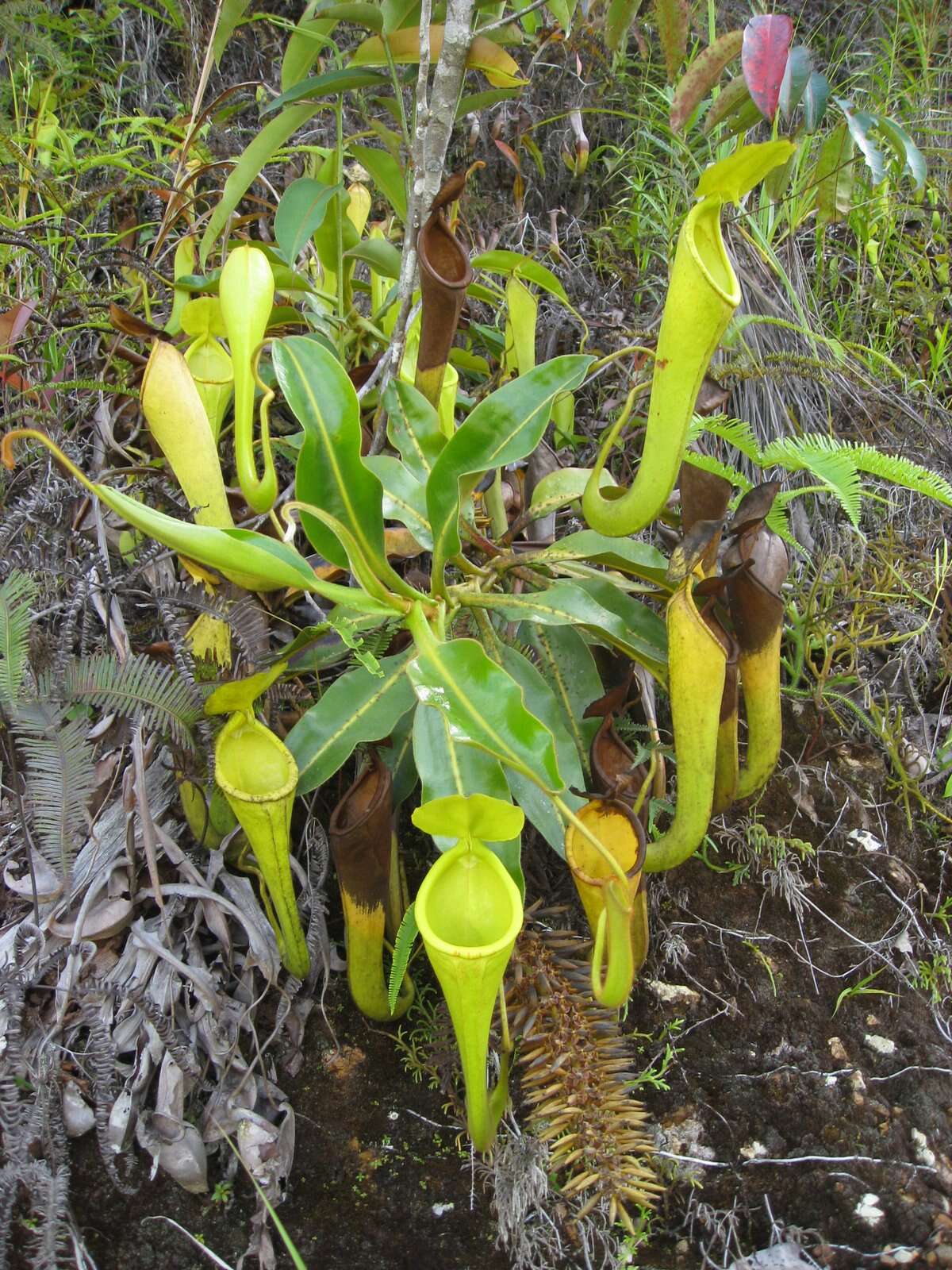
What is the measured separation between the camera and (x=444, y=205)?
1.06 meters

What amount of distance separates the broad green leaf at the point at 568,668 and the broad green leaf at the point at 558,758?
27mm

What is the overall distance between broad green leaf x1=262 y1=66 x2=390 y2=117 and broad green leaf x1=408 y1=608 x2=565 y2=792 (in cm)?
88

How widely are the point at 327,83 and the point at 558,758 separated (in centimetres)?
104

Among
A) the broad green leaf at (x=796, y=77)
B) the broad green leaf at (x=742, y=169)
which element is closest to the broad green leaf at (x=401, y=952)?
the broad green leaf at (x=742, y=169)

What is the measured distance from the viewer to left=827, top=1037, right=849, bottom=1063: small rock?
3.94 ft

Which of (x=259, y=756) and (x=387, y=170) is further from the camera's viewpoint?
(x=387, y=170)

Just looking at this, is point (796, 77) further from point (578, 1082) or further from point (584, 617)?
point (578, 1082)

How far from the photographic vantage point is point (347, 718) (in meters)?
1.06

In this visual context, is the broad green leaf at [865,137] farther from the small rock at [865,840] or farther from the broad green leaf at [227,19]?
the small rock at [865,840]

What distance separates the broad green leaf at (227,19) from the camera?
1313 millimetres

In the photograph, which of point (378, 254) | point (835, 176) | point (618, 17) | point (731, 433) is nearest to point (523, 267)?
point (378, 254)

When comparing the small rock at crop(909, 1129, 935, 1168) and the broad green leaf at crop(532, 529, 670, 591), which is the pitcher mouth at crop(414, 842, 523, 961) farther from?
the small rock at crop(909, 1129, 935, 1168)

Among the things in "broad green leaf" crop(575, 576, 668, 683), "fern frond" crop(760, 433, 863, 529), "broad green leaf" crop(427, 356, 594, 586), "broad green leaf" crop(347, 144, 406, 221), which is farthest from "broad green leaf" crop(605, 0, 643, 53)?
"broad green leaf" crop(575, 576, 668, 683)

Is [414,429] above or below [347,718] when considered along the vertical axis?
above
